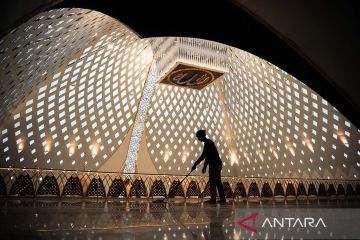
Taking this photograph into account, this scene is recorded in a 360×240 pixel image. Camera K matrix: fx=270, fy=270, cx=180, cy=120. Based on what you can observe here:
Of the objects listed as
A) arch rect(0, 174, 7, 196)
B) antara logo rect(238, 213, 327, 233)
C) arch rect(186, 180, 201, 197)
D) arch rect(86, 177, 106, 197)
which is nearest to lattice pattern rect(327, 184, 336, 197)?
arch rect(186, 180, 201, 197)

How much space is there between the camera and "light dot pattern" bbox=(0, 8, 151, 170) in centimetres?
1875

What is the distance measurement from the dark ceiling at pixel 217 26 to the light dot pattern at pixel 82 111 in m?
12.0

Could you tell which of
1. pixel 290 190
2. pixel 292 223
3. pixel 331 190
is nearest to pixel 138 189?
pixel 290 190

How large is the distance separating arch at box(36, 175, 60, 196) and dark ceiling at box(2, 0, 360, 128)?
282 inches

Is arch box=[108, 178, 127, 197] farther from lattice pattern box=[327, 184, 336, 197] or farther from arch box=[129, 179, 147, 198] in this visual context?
lattice pattern box=[327, 184, 336, 197]

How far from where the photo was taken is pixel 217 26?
15.6 ft

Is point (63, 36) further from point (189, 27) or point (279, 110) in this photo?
point (279, 110)

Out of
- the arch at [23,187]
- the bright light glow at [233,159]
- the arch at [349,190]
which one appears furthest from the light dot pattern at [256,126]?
the arch at [23,187]

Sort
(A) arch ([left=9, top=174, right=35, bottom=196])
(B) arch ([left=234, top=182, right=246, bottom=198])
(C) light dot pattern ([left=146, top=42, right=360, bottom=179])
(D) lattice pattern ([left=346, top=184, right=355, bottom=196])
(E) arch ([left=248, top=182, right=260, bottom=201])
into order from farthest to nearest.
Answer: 1. (C) light dot pattern ([left=146, top=42, right=360, bottom=179])
2. (D) lattice pattern ([left=346, top=184, right=355, bottom=196])
3. (E) arch ([left=248, top=182, right=260, bottom=201])
4. (B) arch ([left=234, top=182, right=246, bottom=198])
5. (A) arch ([left=9, top=174, right=35, bottom=196])

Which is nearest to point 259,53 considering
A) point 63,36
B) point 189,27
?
point 189,27

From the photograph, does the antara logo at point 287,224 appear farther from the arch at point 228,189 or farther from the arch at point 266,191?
the arch at point 266,191

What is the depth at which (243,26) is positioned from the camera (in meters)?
4.35

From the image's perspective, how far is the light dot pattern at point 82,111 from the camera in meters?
18.8

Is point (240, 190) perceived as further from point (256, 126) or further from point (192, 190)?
point (256, 126)
